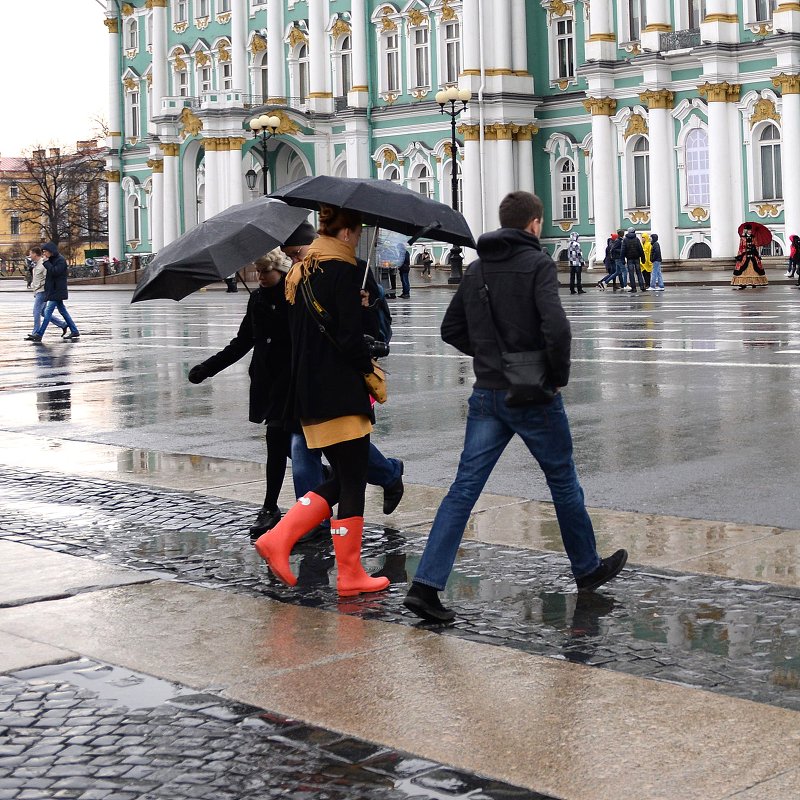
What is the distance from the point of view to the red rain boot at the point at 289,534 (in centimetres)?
707

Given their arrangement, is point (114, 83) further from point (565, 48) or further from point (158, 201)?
point (565, 48)

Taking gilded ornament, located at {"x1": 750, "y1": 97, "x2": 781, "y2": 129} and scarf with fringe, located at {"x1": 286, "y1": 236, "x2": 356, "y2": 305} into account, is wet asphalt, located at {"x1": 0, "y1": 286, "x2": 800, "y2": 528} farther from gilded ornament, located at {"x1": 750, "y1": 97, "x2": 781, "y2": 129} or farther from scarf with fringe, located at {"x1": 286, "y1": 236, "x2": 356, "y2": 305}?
gilded ornament, located at {"x1": 750, "y1": 97, "x2": 781, "y2": 129}

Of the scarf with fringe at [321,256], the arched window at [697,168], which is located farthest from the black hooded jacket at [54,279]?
the arched window at [697,168]

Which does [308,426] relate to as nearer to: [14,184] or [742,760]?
[742,760]

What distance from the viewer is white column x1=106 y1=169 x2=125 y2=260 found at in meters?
79.7

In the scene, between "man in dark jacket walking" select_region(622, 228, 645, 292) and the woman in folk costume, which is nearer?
the woman in folk costume

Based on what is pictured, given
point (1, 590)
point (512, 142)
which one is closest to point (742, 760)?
point (1, 590)

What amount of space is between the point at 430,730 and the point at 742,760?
100 cm

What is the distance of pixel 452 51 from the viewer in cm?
6181

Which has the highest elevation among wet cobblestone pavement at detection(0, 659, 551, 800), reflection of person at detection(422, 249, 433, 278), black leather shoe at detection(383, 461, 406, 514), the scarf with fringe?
reflection of person at detection(422, 249, 433, 278)

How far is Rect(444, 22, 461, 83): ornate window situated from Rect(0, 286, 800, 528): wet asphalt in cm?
3523

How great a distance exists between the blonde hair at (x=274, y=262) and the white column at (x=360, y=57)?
57.6 meters

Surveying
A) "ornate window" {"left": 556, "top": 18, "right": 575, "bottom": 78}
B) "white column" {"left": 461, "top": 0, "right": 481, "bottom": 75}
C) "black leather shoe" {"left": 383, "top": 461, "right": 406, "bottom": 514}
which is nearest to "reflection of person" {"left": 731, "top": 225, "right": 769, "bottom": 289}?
"ornate window" {"left": 556, "top": 18, "right": 575, "bottom": 78}

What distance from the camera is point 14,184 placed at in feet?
484
